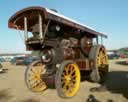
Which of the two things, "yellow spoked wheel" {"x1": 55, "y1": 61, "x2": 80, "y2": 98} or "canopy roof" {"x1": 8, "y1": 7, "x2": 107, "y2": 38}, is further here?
"canopy roof" {"x1": 8, "y1": 7, "x2": 107, "y2": 38}

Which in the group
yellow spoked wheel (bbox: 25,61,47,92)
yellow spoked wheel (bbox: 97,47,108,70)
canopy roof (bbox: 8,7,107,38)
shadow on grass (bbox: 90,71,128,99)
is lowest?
shadow on grass (bbox: 90,71,128,99)

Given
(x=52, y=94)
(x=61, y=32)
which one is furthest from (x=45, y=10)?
(x=52, y=94)

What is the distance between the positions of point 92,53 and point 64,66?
2.13m

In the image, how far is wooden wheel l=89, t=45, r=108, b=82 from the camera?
787 cm

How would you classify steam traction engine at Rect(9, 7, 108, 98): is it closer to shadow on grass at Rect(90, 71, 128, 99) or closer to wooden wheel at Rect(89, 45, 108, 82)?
wooden wheel at Rect(89, 45, 108, 82)

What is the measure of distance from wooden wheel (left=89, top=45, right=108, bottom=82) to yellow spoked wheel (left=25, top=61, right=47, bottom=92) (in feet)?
6.40

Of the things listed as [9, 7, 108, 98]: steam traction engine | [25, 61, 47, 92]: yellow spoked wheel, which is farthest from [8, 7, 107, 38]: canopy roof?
[25, 61, 47, 92]: yellow spoked wheel

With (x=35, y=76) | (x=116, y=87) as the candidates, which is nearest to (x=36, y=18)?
(x=35, y=76)

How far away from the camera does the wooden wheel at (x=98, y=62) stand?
25.8 feet

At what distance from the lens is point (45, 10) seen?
6.17m

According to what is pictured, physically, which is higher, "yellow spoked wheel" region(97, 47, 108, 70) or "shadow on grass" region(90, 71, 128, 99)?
"yellow spoked wheel" region(97, 47, 108, 70)

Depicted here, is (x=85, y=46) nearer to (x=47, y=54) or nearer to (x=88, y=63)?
(x=88, y=63)

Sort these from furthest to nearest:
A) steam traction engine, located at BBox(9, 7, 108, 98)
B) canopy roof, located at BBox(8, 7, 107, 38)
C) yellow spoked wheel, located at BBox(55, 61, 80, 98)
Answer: steam traction engine, located at BBox(9, 7, 108, 98)
canopy roof, located at BBox(8, 7, 107, 38)
yellow spoked wheel, located at BBox(55, 61, 80, 98)

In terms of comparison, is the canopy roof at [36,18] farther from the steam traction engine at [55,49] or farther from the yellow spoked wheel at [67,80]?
the yellow spoked wheel at [67,80]
